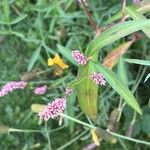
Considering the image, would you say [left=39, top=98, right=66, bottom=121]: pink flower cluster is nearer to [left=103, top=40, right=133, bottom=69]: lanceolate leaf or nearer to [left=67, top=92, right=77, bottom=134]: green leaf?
[left=67, top=92, right=77, bottom=134]: green leaf

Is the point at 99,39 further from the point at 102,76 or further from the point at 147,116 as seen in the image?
the point at 147,116

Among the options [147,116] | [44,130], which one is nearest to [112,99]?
[147,116]

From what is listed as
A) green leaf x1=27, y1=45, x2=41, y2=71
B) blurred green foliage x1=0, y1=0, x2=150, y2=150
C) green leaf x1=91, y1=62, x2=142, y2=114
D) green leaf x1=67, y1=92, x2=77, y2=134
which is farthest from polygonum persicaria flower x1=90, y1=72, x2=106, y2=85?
green leaf x1=27, y1=45, x2=41, y2=71

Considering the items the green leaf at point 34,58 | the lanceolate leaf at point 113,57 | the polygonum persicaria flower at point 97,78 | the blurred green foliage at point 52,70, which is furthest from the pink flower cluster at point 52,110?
the green leaf at point 34,58

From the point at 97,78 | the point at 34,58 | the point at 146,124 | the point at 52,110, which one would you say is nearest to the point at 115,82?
the point at 97,78

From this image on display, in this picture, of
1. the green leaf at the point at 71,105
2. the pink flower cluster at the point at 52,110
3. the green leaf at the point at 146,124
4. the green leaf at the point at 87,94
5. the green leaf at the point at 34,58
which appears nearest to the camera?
the pink flower cluster at the point at 52,110

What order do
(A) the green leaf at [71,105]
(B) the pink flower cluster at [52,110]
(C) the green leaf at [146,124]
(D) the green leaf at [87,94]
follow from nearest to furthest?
(B) the pink flower cluster at [52,110] → (D) the green leaf at [87,94] → (A) the green leaf at [71,105] → (C) the green leaf at [146,124]

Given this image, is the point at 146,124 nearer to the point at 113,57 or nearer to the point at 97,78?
the point at 113,57

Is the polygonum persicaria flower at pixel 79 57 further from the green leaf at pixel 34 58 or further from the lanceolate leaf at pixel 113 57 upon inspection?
the green leaf at pixel 34 58
